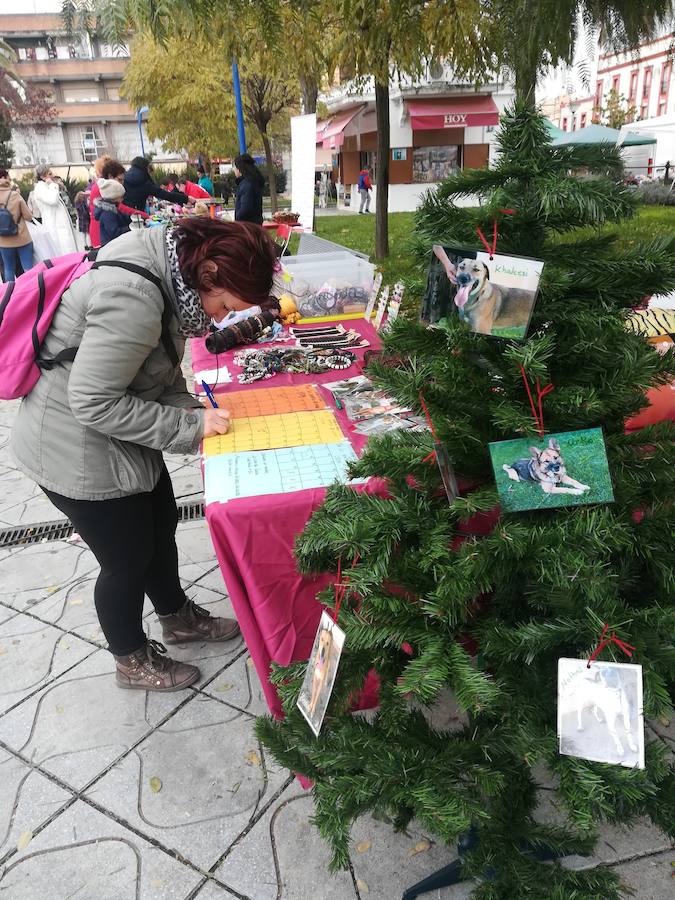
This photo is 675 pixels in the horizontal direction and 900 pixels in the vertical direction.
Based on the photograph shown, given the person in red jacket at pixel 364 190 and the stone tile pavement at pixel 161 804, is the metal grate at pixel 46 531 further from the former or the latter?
the person in red jacket at pixel 364 190

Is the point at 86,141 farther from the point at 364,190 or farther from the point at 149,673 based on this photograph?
the point at 149,673

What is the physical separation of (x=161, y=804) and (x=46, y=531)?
2019mm

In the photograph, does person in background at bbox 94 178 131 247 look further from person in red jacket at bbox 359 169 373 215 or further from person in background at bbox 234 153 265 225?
person in red jacket at bbox 359 169 373 215

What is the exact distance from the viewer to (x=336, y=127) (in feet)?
76.1

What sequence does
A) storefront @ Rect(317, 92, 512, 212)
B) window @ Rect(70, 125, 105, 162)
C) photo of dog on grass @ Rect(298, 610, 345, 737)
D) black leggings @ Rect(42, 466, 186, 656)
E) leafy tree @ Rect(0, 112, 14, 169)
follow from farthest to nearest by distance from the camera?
window @ Rect(70, 125, 105, 162) < leafy tree @ Rect(0, 112, 14, 169) < storefront @ Rect(317, 92, 512, 212) < black leggings @ Rect(42, 466, 186, 656) < photo of dog on grass @ Rect(298, 610, 345, 737)

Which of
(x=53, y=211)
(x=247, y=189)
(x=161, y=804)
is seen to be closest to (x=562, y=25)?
(x=161, y=804)

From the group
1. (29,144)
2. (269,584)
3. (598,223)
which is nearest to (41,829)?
(269,584)

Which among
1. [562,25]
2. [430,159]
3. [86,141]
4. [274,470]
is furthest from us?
[86,141]

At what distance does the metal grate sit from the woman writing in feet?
4.65

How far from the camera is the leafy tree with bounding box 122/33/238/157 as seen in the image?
19031 mm

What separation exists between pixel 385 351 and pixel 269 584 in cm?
90

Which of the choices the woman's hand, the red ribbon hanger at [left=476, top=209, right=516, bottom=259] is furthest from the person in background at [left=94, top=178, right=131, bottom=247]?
the red ribbon hanger at [left=476, top=209, right=516, bottom=259]

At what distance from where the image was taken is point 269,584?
1.82 m

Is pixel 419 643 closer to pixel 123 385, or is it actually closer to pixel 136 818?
pixel 123 385
